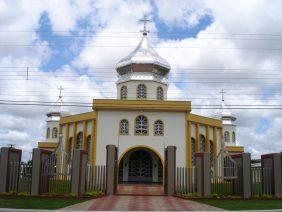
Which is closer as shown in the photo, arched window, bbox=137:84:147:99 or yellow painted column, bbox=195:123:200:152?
yellow painted column, bbox=195:123:200:152

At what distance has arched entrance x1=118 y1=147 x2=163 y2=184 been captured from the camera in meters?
30.5

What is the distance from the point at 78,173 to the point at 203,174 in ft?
18.9

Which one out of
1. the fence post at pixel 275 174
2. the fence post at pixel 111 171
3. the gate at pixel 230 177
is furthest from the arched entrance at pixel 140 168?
Result: the fence post at pixel 275 174

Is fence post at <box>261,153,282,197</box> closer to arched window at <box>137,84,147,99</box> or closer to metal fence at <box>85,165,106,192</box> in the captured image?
metal fence at <box>85,165,106,192</box>

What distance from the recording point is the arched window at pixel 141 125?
28.8 m

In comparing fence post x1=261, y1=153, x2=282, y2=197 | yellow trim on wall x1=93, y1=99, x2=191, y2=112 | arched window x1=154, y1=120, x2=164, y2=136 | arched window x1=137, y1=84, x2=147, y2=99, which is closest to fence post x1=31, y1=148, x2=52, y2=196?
yellow trim on wall x1=93, y1=99, x2=191, y2=112

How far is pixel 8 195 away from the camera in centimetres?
1872

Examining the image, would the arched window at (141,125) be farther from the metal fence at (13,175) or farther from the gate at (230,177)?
the metal fence at (13,175)

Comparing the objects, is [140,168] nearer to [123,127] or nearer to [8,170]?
[123,127]

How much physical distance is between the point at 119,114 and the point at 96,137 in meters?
2.16

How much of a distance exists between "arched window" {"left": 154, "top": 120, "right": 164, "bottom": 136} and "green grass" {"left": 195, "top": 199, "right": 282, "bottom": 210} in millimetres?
10623

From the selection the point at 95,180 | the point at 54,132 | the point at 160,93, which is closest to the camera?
the point at 95,180

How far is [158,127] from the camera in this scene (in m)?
29.0

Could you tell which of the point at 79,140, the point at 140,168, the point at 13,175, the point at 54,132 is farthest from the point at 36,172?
the point at 54,132
